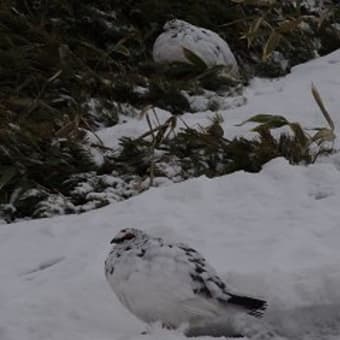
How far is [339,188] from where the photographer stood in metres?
4.00

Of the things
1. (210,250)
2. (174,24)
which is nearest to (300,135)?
(210,250)

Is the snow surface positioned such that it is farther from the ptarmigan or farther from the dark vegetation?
the dark vegetation

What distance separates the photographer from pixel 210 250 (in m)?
3.23

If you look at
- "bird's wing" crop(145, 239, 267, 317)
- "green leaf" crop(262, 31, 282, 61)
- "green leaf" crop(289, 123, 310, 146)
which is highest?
"bird's wing" crop(145, 239, 267, 317)

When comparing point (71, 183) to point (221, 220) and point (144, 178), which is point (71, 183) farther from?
point (221, 220)

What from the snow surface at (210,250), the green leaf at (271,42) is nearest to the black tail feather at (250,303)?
the snow surface at (210,250)

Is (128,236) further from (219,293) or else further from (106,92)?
(106,92)

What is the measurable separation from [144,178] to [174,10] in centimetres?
321

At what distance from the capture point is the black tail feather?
250 cm

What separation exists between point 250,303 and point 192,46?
177 inches

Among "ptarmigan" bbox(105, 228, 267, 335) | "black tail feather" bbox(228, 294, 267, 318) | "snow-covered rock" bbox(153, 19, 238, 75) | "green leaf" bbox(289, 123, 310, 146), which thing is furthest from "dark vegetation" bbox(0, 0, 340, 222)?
"black tail feather" bbox(228, 294, 267, 318)

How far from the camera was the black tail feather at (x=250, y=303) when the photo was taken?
2.50 meters

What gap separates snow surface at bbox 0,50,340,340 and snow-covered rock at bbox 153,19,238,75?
235 centimetres

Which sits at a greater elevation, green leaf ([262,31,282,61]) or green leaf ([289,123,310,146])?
green leaf ([262,31,282,61])
